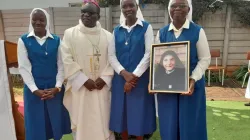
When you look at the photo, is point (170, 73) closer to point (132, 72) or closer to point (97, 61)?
point (132, 72)

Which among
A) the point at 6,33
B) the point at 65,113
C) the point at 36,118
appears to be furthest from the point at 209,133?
the point at 6,33

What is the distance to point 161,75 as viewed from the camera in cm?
246

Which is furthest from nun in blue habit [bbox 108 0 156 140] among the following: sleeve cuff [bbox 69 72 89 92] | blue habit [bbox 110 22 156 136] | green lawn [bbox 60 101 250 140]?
green lawn [bbox 60 101 250 140]

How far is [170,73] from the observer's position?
95.5 inches

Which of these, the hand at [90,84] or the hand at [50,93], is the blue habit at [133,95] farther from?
the hand at [50,93]

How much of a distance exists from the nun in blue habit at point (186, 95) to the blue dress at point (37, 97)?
1.25 m

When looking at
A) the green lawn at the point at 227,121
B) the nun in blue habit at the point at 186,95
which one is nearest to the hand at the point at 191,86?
the nun in blue habit at the point at 186,95

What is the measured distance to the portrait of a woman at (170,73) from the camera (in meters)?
2.37

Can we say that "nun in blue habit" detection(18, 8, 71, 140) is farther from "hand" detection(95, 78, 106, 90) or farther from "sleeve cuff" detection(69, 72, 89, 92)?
"hand" detection(95, 78, 106, 90)

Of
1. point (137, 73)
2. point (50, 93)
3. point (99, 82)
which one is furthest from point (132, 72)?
point (50, 93)

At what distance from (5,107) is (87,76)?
101 cm

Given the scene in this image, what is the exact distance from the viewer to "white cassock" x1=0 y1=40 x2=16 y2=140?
9.06 ft

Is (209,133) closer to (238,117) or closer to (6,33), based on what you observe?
(238,117)

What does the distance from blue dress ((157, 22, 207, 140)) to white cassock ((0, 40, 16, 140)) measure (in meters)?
1.74
